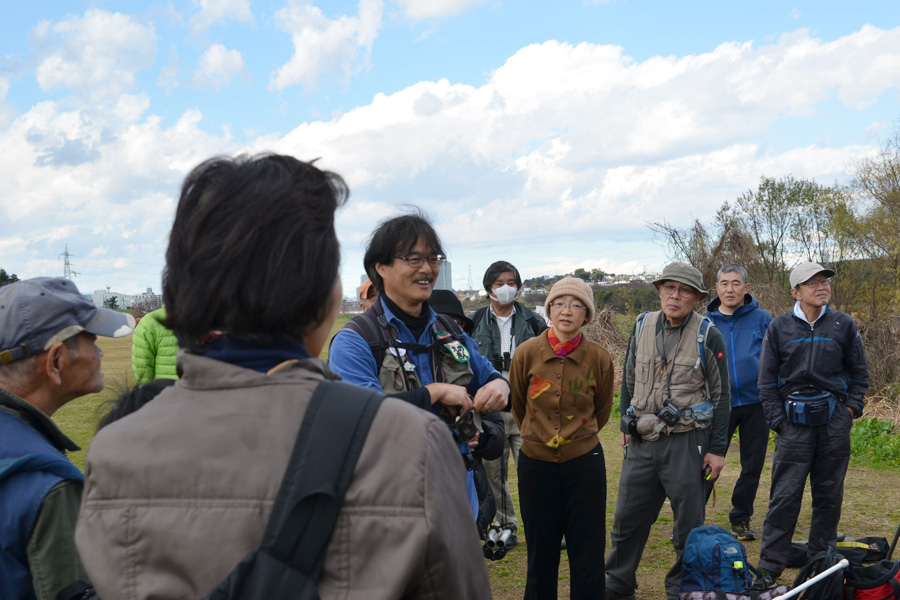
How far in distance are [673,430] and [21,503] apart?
379 centimetres

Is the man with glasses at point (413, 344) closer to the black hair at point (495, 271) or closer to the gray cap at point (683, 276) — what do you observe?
the gray cap at point (683, 276)

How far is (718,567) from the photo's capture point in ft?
12.8

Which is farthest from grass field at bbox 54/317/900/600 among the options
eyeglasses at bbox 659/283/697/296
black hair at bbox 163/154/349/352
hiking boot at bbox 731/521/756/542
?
black hair at bbox 163/154/349/352

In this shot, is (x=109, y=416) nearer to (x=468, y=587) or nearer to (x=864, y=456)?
(x=468, y=587)

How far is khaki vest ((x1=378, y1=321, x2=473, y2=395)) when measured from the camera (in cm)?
289

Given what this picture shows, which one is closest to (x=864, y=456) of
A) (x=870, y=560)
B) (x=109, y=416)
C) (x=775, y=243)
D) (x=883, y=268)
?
(x=870, y=560)

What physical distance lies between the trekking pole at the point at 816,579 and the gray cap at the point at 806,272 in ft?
7.13

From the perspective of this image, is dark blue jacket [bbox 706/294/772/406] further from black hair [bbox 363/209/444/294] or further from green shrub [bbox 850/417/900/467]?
black hair [bbox 363/209/444/294]

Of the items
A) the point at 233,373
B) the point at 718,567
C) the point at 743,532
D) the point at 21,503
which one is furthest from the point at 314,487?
the point at 743,532

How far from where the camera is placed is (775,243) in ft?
86.5

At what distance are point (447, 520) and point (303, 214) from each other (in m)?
0.57

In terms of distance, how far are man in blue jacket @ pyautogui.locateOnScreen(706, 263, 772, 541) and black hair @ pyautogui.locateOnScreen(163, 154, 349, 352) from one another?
18.2 ft

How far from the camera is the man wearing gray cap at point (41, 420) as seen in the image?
1664 mm

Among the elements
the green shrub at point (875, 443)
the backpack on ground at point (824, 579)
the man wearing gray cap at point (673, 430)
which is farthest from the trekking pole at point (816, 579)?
the green shrub at point (875, 443)
